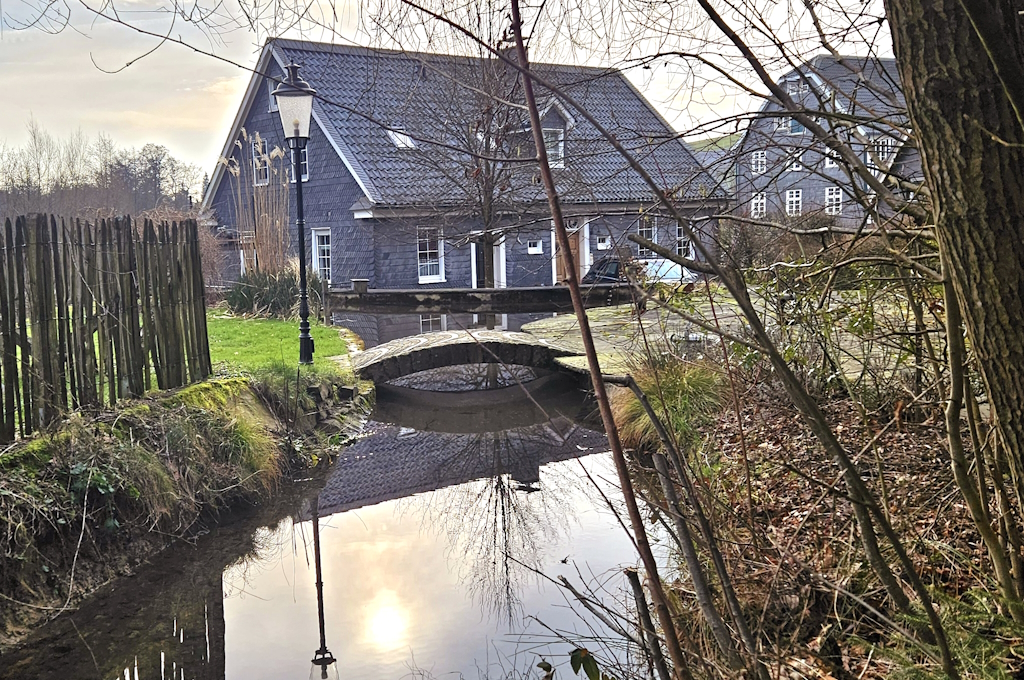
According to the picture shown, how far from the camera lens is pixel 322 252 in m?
22.8

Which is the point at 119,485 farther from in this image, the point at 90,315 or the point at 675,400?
the point at 675,400

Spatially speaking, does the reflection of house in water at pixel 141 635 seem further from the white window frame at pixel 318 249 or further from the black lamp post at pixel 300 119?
the white window frame at pixel 318 249

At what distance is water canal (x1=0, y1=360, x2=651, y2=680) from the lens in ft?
15.5

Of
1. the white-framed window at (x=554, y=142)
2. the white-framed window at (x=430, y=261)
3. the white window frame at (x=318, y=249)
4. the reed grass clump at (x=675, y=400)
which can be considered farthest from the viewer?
the white window frame at (x=318, y=249)

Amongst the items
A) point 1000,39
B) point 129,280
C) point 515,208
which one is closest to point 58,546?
point 129,280

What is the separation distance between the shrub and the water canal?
848 centimetres

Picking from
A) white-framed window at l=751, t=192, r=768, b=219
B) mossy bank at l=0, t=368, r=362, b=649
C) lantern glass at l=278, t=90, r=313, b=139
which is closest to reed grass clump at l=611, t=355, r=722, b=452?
white-framed window at l=751, t=192, r=768, b=219

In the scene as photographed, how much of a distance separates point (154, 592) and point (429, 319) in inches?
553

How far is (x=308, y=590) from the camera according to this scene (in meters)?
5.73

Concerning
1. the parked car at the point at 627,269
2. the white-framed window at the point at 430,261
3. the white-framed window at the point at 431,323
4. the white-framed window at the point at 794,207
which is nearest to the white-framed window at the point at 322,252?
the white-framed window at the point at 430,261

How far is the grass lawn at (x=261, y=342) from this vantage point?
1068cm

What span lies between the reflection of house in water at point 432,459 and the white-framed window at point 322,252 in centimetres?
1284

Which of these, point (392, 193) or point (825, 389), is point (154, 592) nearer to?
point (825, 389)

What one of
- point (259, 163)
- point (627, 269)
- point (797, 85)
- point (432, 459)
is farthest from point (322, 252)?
point (627, 269)
